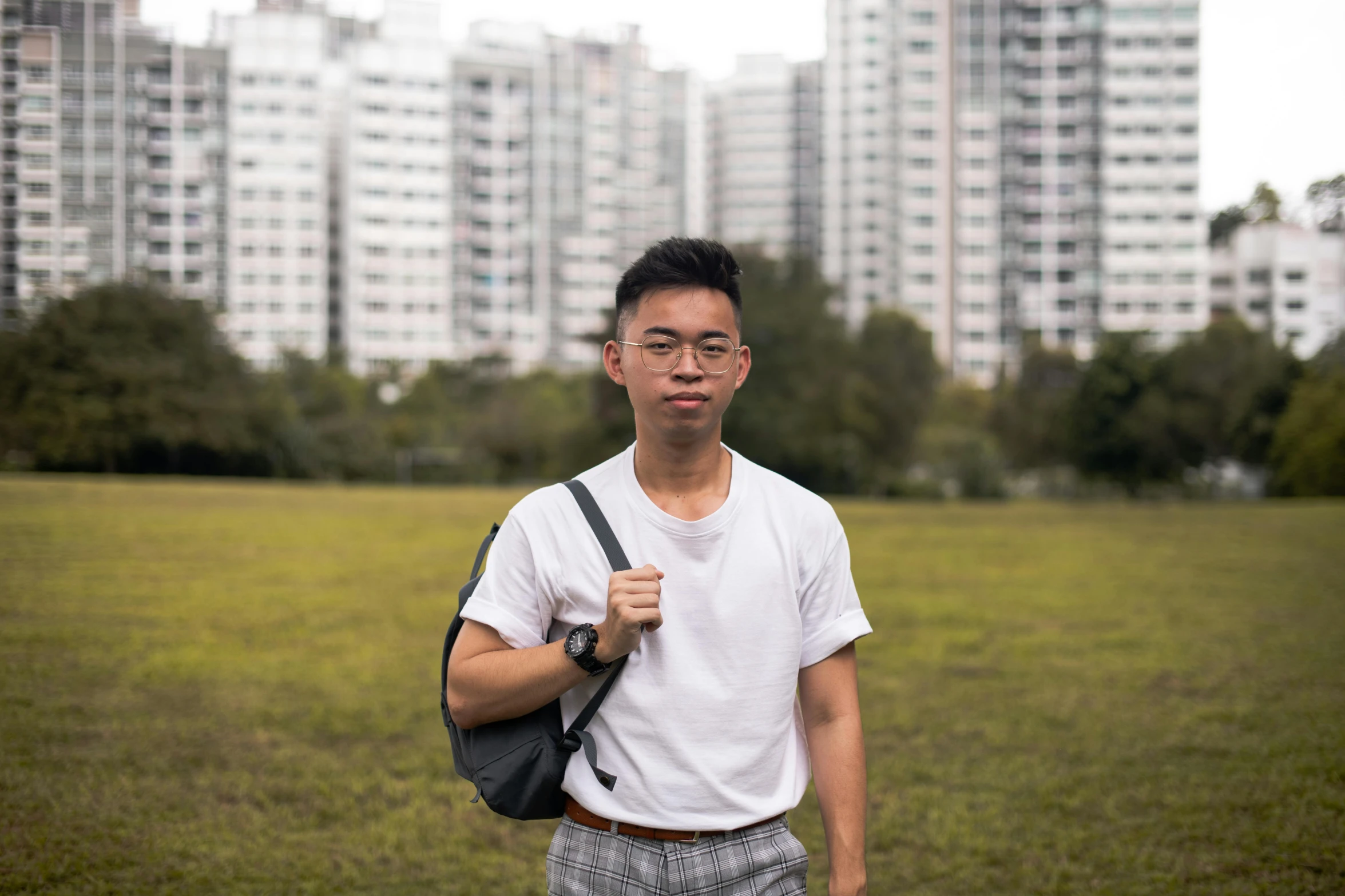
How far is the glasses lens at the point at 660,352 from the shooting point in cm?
217

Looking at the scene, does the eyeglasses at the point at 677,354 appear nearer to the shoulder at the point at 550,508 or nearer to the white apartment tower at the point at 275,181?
the shoulder at the point at 550,508

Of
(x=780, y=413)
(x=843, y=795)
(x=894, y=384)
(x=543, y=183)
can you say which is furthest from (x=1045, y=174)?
(x=843, y=795)

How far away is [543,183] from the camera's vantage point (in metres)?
89.8

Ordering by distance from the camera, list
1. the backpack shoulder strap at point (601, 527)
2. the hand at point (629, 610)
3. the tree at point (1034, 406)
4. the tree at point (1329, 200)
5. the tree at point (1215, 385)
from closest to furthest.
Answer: the hand at point (629, 610) < the backpack shoulder strap at point (601, 527) < the tree at point (1329, 200) < the tree at point (1215, 385) < the tree at point (1034, 406)

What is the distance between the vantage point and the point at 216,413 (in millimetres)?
37781

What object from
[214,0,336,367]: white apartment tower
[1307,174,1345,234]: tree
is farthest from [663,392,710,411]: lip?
[214,0,336,367]: white apartment tower

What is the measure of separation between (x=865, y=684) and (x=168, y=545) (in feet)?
39.3

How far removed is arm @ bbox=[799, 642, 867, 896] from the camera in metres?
2.17

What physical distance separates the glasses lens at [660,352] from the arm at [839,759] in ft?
2.16

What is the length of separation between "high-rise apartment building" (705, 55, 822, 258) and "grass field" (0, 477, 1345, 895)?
9043 centimetres

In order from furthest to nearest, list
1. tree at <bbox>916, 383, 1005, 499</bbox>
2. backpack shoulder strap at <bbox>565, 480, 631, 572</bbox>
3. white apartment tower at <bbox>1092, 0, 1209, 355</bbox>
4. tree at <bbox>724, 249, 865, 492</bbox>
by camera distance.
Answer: white apartment tower at <bbox>1092, 0, 1209, 355</bbox>
tree at <bbox>916, 383, 1005, 499</bbox>
tree at <bbox>724, 249, 865, 492</bbox>
backpack shoulder strap at <bbox>565, 480, 631, 572</bbox>

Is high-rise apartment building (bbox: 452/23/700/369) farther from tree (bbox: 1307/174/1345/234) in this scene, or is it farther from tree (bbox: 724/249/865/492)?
tree (bbox: 1307/174/1345/234)

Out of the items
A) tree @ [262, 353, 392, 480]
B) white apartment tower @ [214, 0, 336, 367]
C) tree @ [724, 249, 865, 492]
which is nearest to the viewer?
tree @ [724, 249, 865, 492]

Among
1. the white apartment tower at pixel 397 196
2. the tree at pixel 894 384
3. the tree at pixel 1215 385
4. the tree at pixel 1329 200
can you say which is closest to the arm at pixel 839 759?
the tree at pixel 1329 200
